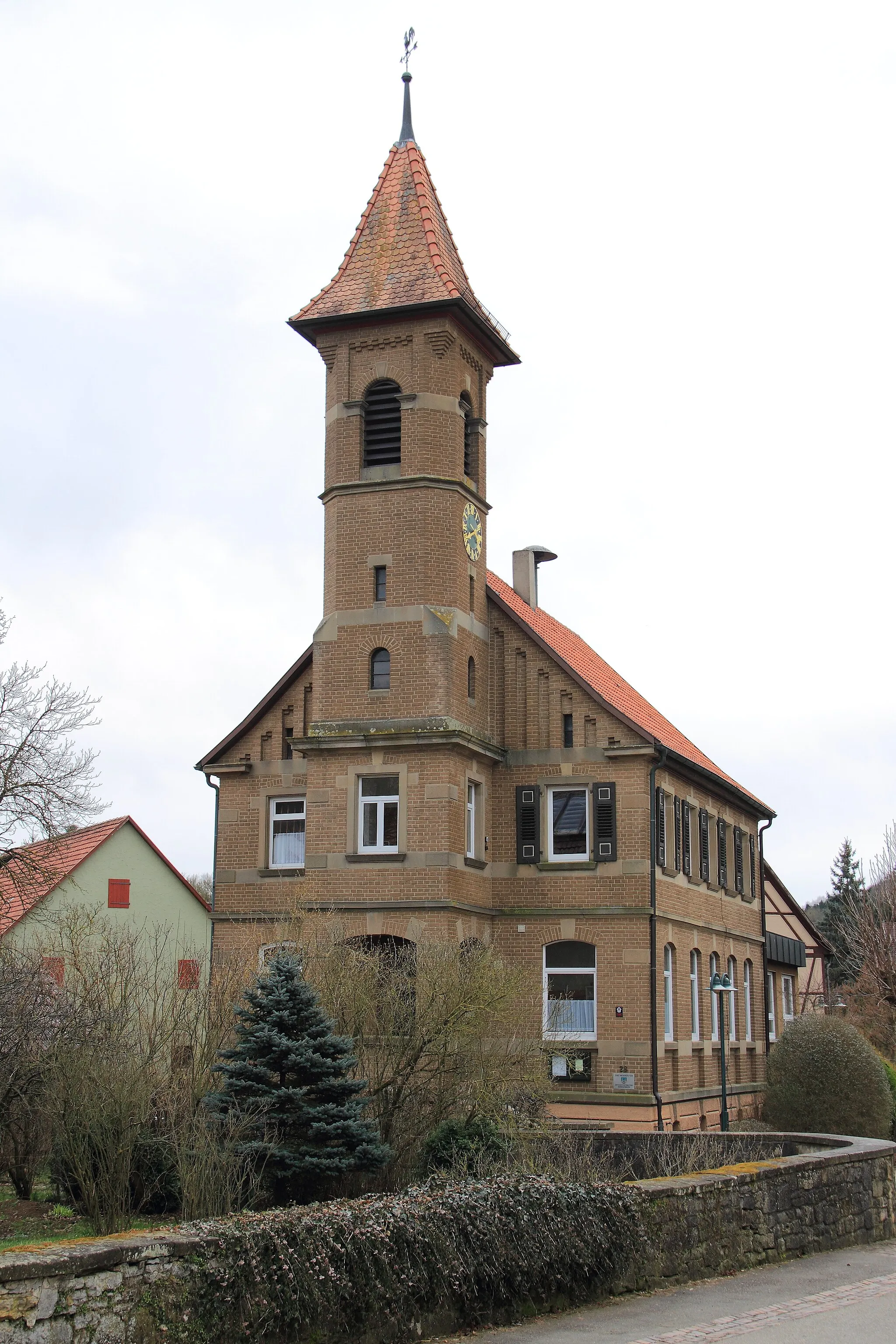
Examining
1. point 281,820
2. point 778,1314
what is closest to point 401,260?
point 281,820

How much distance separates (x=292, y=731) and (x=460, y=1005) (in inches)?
508

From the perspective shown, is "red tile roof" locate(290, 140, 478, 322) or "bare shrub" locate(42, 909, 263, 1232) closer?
"bare shrub" locate(42, 909, 263, 1232)

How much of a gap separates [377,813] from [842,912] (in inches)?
1624

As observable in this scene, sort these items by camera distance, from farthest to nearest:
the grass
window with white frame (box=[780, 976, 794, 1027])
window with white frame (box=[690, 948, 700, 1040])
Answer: window with white frame (box=[780, 976, 794, 1027]) → window with white frame (box=[690, 948, 700, 1040]) → the grass

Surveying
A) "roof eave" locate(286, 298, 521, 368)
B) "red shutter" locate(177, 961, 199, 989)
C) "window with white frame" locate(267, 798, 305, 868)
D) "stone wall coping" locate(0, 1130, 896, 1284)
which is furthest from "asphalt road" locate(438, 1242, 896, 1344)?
"roof eave" locate(286, 298, 521, 368)

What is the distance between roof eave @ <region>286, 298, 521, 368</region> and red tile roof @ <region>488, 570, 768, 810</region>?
5181 mm

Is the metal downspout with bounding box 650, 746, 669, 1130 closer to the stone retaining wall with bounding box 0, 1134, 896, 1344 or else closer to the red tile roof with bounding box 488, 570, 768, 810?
the red tile roof with bounding box 488, 570, 768, 810

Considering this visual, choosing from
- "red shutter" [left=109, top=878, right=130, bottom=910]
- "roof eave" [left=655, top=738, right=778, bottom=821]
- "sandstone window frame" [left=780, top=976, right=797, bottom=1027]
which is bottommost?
"sandstone window frame" [left=780, top=976, right=797, bottom=1027]

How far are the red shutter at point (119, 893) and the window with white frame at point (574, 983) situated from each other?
15.6 metres

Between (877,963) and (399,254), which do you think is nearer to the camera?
(399,254)

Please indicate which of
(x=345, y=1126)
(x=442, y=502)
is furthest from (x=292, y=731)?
(x=345, y=1126)

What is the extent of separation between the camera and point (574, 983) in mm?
29688

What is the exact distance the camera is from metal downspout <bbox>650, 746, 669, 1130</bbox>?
93.5 ft

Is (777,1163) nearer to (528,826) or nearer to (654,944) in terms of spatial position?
(654,944)
